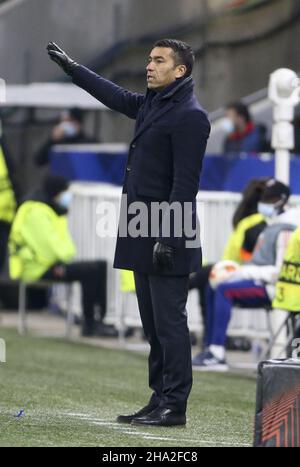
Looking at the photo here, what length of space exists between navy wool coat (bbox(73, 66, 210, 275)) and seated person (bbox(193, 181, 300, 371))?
12.4 feet

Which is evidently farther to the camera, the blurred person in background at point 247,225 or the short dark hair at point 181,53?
the blurred person in background at point 247,225

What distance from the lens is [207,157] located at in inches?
631

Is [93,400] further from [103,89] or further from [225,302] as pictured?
[225,302]

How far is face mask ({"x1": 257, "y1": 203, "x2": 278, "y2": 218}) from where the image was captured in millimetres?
13609

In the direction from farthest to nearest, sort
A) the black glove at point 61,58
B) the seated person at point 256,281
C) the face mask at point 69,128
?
the face mask at point 69,128 → the seated person at point 256,281 → the black glove at point 61,58

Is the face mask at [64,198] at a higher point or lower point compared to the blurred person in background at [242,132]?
lower

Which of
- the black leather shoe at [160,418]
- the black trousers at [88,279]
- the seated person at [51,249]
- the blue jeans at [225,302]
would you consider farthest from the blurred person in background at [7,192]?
the black leather shoe at [160,418]

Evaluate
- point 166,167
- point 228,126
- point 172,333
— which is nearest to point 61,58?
point 166,167

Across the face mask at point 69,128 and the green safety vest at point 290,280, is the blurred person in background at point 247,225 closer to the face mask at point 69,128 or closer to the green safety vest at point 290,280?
the green safety vest at point 290,280

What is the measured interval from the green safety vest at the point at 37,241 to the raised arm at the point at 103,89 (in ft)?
20.2

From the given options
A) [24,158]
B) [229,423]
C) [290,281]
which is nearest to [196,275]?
[290,281]

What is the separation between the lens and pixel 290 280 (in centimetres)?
1198

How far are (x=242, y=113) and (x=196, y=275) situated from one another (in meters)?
3.47

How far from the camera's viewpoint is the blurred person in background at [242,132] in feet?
57.9
